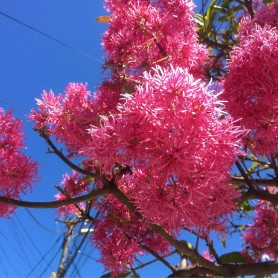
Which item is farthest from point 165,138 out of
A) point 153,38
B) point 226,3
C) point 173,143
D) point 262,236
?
point 226,3

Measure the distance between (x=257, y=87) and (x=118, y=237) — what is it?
1.33m

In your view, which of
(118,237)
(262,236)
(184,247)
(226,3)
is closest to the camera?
(184,247)

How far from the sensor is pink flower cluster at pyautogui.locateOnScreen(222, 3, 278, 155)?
157cm

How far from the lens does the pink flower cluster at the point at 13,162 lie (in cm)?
198

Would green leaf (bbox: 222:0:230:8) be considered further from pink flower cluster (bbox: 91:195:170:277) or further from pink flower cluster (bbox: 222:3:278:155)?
pink flower cluster (bbox: 91:195:170:277)

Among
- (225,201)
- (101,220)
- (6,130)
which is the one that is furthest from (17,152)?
(225,201)

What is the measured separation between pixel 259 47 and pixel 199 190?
29.8 inches

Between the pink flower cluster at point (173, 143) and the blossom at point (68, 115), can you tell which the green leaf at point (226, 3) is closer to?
the blossom at point (68, 115)

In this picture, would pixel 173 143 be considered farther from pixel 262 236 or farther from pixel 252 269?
pixel 262 236

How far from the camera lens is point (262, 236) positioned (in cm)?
337

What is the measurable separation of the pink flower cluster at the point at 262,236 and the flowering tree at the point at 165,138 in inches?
0.4

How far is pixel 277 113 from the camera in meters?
1.65

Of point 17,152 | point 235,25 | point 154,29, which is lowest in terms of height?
point 17,152

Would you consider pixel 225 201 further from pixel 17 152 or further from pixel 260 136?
pixel 17 152
